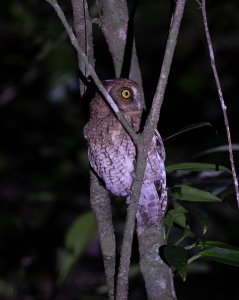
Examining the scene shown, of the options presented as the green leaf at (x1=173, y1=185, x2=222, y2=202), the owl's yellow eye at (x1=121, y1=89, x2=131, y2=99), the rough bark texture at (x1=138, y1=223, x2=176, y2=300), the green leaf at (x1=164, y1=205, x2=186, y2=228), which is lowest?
the rough bark texture at (x1=138, y1=223, x2=176, y2=300)

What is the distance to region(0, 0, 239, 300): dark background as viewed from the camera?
4172mm

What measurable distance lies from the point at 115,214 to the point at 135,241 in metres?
1.50

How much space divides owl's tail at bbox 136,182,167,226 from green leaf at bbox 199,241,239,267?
315 millimetres

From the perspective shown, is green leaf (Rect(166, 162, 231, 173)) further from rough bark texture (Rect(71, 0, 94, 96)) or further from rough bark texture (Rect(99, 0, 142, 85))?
rough bark texture (Rect(71, 0, 94, 96))

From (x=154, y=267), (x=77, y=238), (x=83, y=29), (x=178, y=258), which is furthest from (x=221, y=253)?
(x=77, y=238)

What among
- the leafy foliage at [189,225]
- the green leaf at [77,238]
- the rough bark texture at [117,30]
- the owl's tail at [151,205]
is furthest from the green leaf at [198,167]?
the green leaf at [77,238]

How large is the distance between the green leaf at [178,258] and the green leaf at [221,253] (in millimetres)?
92

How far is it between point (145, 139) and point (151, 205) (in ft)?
2.53

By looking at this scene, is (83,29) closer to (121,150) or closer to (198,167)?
(121,150)

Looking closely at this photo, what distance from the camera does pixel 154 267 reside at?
2217 mm

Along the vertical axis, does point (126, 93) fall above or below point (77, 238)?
above

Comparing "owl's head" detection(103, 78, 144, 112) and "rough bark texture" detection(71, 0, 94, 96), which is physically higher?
"rough bark texture" detection(71, 0, 94, 96)

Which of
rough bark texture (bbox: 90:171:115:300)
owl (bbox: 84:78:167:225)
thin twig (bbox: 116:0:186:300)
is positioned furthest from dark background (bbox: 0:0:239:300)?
thin twig (bbox: 116:0:186:300)

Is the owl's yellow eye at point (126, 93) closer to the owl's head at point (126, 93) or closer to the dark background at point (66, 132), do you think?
the owl's head at point (126, 93)
